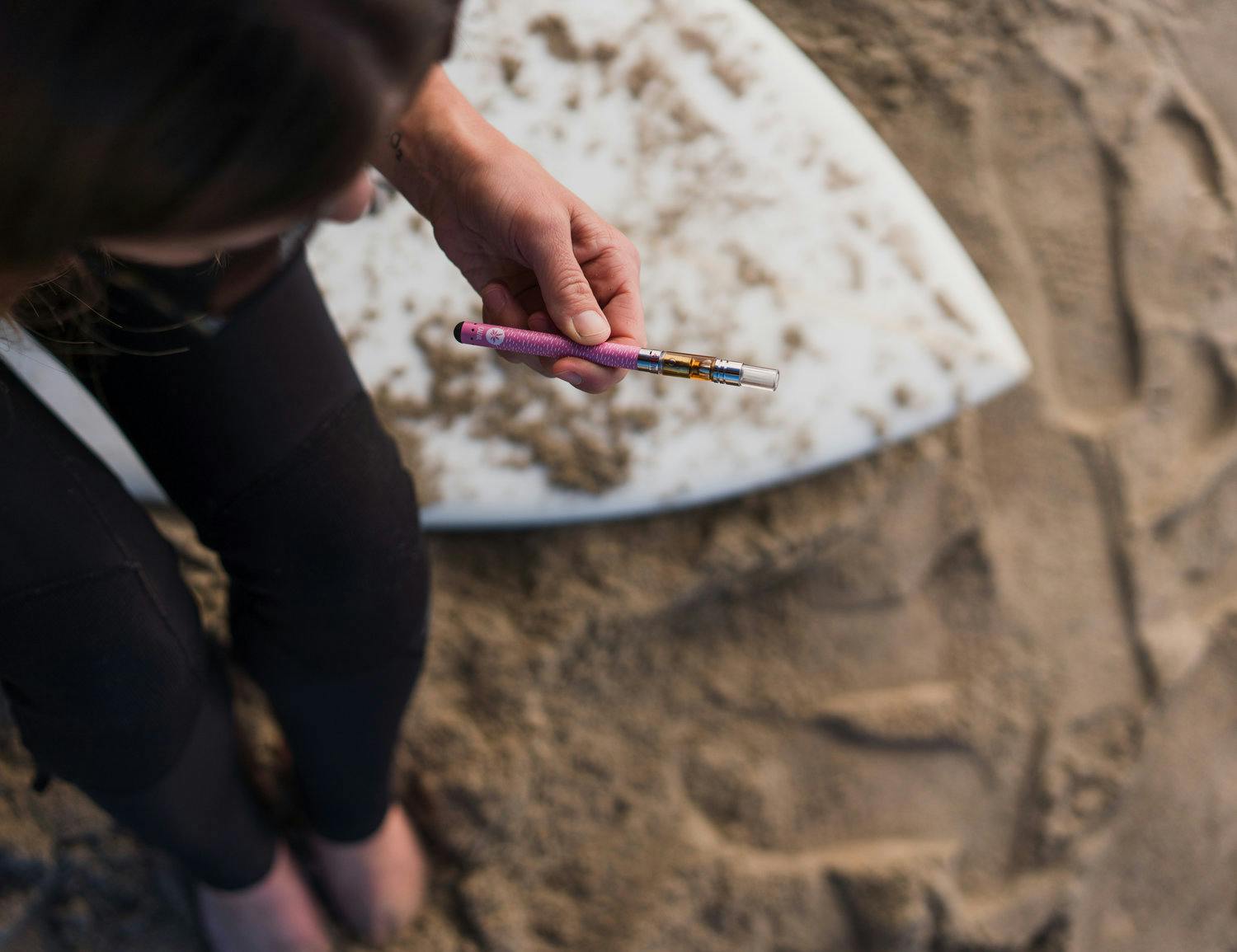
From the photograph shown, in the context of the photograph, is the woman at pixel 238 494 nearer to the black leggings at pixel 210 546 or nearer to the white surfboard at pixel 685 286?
the black leggings at pixel 210 546

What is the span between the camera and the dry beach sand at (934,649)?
0.95 m

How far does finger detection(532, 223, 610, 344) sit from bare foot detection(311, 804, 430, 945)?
18.8 inches

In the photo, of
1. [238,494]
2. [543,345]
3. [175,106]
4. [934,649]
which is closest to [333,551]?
[238,494]

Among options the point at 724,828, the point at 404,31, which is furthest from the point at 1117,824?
the point at 404,31

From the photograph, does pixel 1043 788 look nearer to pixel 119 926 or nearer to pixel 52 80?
pixel 119 926

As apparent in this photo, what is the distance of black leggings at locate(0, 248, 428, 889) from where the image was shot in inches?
22.5

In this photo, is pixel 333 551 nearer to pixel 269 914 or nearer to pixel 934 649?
pixel 269 914

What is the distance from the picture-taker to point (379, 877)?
2.85ft

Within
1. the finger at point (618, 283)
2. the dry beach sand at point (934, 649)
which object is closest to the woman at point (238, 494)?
the finger at point (618, 283)

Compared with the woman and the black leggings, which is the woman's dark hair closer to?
the woman

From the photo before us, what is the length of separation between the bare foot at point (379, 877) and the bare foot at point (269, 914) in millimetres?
28

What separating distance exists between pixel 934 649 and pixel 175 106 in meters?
0.93

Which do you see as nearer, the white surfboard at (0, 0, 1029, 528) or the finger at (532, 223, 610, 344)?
the finger at (532, 223, 610, 344)

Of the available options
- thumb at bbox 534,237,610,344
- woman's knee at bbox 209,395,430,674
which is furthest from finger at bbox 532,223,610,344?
woman's knee at bbox 209,395,430,674
